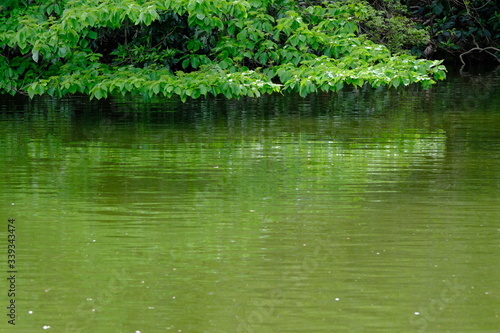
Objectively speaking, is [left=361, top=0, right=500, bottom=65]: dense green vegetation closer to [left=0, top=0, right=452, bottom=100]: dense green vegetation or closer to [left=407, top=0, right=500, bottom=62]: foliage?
[left=407, top=0, right=500, bottom=62]: foliage

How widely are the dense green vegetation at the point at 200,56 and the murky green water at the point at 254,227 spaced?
2.23ft

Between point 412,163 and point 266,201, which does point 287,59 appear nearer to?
point 412,163

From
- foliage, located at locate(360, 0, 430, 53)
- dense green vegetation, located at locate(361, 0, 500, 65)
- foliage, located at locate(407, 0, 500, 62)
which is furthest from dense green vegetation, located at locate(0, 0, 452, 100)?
foliage, located at locate(407, 0, 500, 62)

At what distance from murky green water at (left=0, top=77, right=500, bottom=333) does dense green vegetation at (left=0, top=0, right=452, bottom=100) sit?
0.68 meters

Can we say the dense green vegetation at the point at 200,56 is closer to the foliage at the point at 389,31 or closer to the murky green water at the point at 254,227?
the murky green water at the point at 254,227

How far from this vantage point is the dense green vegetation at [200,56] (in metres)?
13.1

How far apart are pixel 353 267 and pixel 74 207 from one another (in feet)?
9.63

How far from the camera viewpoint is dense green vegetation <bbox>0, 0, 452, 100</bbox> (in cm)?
1313

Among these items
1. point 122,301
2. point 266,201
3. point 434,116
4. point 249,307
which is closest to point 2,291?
point 122,301

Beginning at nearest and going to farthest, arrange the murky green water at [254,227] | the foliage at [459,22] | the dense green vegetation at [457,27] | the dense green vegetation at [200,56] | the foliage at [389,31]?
the murky green water at [254,227], the dense green vegetation at [200,56], the foliage at [389,31], the dense green vegetation at [457,27], the foliage at [459,22]

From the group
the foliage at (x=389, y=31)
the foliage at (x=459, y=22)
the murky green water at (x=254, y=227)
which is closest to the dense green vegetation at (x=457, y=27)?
the foliage at (x=459, y=22)

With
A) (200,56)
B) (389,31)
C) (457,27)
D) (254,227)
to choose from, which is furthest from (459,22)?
(254,227)

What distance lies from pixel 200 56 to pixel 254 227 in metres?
7.36

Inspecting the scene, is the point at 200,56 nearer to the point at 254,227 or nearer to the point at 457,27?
the point at 254,227
